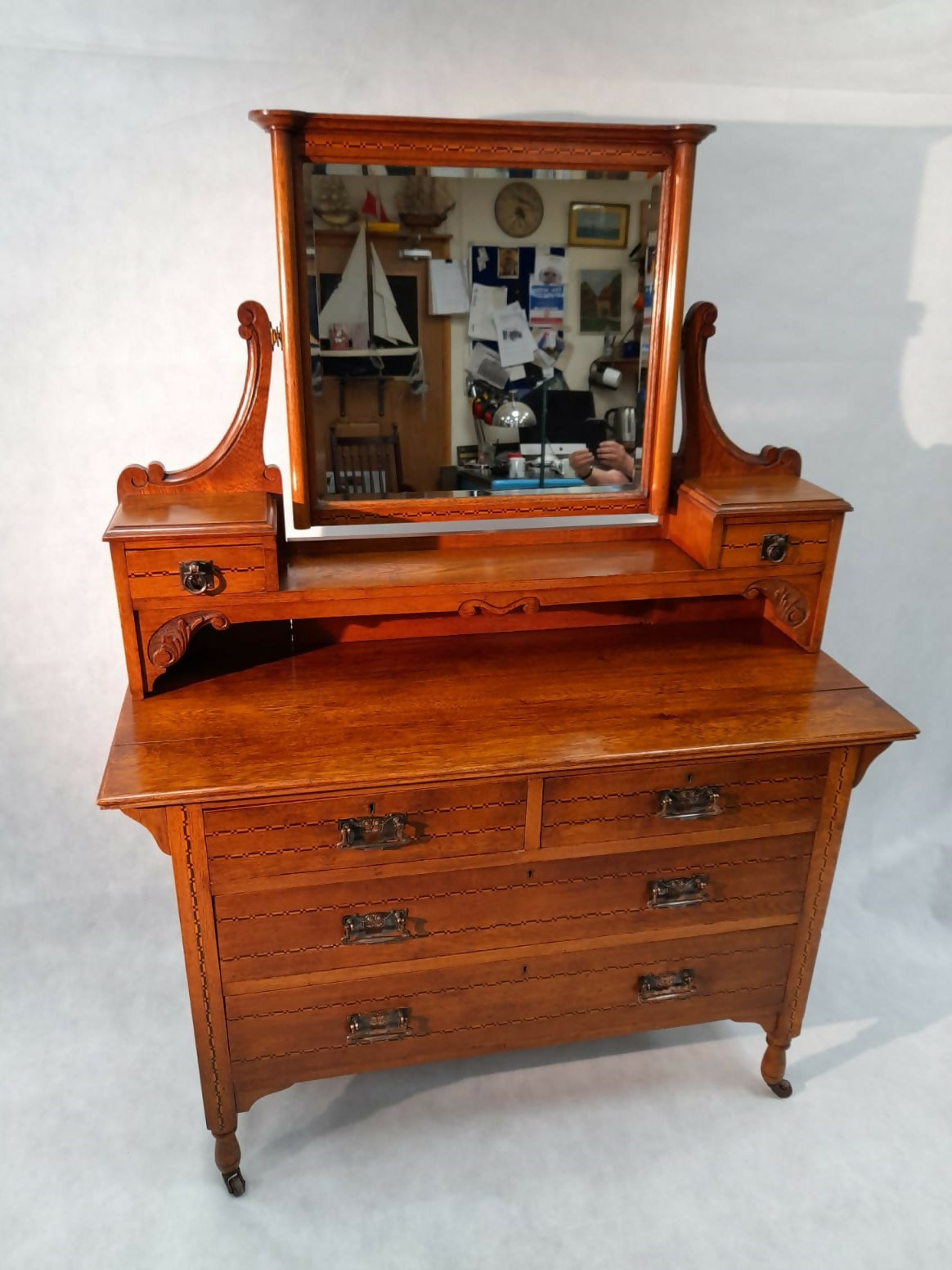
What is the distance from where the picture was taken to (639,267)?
1824mm

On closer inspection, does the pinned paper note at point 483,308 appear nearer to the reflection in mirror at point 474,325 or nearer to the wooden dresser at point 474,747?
the reflection in mirror at point 474,325

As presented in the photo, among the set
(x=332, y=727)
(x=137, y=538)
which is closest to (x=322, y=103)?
(x=137, y=538)

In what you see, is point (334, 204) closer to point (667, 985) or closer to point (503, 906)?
point (503, 906)

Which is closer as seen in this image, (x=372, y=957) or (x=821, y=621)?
(x=372, y=957)

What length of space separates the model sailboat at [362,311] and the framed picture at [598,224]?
34cm

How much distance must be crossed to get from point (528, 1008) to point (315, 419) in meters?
1.13

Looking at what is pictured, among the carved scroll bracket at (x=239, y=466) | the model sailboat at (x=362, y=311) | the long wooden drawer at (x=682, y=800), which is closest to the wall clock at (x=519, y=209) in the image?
the model sailboat at (x=362, y=311)

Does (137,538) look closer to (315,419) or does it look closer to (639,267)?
(315,419)

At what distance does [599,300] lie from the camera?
5.98 feet

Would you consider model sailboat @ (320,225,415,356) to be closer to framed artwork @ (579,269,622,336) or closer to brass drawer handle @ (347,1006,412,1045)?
framed artwork @ (579,269,622,336)

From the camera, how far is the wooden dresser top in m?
1.56

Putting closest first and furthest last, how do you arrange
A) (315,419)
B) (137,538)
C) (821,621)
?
1. (137,538)
2. (315,419)
3. (821,621)

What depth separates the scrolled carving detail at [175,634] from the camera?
5.65ft

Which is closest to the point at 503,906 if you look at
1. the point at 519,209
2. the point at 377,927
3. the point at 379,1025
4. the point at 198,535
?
the point at 377,927
